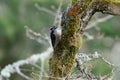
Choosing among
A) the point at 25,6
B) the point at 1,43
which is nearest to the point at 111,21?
the point at 25,6

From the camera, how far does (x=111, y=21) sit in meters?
10.6

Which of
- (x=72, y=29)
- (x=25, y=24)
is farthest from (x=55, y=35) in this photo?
(x=25, y=24)

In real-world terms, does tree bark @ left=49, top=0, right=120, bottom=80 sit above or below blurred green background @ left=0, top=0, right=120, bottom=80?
below

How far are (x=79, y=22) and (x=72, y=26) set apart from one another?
0.06 meters

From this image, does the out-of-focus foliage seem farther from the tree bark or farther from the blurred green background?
the tree bark

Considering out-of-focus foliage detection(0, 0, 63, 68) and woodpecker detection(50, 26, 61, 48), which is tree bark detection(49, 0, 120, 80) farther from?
out-of-focus foliage detection(0, 0, 63, 68)

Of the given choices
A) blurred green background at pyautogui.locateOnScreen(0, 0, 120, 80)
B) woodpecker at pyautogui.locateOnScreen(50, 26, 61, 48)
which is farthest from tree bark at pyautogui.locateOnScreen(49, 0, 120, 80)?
blurred green background at pyautogui.locateOnScreen(0, 0, 120, 80)

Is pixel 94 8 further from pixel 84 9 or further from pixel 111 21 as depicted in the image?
pixel 111 21

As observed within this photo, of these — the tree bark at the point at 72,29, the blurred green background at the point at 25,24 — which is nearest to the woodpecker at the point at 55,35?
the tree bark at the point at 72,29

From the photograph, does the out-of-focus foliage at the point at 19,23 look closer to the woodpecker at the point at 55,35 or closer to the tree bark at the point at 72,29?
the tree bark at the point at 72,29

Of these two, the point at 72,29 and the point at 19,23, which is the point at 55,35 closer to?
the point at 72,29

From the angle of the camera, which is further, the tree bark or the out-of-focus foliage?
the out-of-focus foliage

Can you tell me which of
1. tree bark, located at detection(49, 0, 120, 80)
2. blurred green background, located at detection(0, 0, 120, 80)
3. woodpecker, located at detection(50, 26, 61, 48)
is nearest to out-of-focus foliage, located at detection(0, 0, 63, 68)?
blurred green background, located at detection(0, 0, 120, 80)

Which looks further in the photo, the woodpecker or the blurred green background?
the blurred green background
